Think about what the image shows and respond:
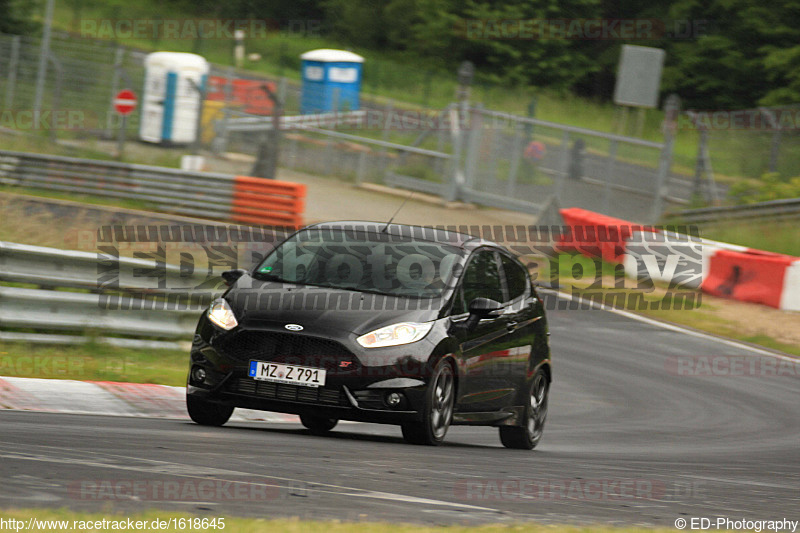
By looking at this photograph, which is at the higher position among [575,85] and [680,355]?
[575,85]

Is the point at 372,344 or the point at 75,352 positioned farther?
the point at 75,352

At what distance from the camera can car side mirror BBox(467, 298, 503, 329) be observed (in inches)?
346

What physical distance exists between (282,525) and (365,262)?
4.47m

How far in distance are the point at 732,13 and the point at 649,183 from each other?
1134 inches

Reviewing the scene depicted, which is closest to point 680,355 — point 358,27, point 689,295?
point 689,295

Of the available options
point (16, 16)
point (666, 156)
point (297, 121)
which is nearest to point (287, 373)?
point (666, 156)

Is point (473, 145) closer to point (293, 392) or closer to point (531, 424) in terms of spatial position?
point (531, 424)

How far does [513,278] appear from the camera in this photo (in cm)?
1018

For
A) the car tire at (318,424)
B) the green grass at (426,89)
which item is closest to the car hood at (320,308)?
the car tire at (318,424)

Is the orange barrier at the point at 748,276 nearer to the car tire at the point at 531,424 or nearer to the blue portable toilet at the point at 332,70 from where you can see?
the car tire at the point at 531,424

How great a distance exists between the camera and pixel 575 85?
57719 millimetres

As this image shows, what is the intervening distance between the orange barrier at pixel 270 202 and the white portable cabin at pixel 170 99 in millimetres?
7259

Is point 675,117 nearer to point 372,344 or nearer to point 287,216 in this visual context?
point 287,216

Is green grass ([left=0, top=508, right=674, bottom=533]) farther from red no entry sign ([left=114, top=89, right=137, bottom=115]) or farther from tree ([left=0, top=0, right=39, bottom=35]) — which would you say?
tree ([left=0, top=0, right=39, bottom=35])
